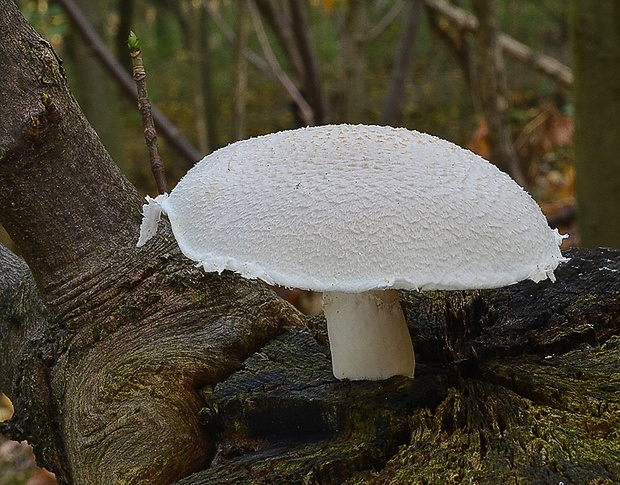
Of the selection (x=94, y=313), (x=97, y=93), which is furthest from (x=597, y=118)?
(x=97, y=93)

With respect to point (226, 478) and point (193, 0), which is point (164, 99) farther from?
point (226, 478)

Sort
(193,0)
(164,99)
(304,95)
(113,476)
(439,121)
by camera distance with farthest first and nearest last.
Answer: (164,99), (439,121), (193,0), (304,95), (113,476)

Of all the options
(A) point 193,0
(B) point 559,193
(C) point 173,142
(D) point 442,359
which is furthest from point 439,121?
(D) point 442,359

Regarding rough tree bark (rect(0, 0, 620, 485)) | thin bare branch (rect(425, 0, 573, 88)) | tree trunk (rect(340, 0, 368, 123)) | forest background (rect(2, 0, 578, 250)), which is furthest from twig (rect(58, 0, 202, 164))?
thin bare branch (rect(425, 0, 573, 88))

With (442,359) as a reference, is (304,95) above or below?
above

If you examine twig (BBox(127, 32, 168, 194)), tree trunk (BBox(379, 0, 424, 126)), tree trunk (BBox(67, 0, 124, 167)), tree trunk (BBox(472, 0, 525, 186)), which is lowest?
twig (BBox(127, 32, 168, 194))

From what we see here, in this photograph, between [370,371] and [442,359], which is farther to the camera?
[442,359]

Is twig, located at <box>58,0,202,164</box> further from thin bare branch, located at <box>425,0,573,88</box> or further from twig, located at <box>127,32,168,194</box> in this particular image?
thin bare branch, located at <box>425,0,573,88</box>
